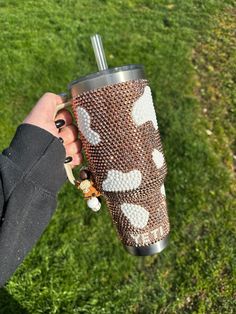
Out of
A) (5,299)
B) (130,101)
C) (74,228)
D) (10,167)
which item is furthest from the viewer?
(74,228)

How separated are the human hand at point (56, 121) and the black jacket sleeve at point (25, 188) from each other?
0.13ft

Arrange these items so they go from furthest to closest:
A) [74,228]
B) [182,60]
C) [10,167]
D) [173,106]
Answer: [182,60], [173,106], [74,228], [10,167]

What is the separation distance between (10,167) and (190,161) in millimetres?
1546

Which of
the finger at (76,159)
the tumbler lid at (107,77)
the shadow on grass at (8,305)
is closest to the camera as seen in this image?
the tumbler lid at (107,77)

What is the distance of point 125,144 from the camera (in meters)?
1.31

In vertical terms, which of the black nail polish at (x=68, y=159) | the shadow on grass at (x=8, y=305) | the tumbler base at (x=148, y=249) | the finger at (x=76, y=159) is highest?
the black nail polish at (x=68, y=159)

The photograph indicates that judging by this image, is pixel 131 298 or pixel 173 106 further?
pixel 173 106

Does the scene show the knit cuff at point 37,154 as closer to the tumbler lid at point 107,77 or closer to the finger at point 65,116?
the finger at point 65,116

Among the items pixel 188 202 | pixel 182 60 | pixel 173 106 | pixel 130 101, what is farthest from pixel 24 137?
pixel 182 60

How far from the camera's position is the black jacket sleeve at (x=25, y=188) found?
1.43m

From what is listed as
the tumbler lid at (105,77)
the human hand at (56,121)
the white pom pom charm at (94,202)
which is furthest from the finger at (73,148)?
the tumbler lid at (105,77)

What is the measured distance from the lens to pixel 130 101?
4.25ft

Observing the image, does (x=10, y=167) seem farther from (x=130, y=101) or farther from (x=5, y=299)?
(x=5, y=299)

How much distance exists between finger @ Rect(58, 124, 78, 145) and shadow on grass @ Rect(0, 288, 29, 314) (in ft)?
3.84
